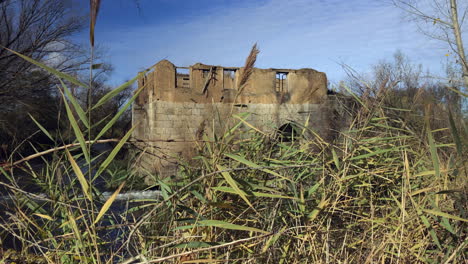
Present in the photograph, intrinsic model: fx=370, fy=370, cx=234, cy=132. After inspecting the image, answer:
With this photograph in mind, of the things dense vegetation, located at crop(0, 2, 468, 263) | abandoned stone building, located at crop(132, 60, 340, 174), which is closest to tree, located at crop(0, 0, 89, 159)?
abandoned stone building, located at crop(132, 60, 340, 174)

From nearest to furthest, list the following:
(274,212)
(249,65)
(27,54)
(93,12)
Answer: (93,12), (274,212), (249,65), (27,54)

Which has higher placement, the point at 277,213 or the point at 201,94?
the point at 201,94

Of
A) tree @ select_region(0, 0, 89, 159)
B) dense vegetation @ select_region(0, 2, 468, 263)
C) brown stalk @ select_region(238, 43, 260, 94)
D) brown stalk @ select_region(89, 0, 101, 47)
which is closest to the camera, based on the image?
brown stalk @ select_region(89, 0, 101, 47)

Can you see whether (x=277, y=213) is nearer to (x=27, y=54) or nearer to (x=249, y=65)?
(x=249, y=65)

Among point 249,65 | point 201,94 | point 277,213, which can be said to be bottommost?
point 277,213

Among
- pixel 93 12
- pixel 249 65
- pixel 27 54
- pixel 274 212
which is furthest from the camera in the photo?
pixel 27 54

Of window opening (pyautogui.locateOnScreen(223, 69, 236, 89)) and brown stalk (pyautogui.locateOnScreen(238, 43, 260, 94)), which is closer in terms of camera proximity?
brown stalk (pyautogui.locateOnScreen(238, 43, 260, 94))

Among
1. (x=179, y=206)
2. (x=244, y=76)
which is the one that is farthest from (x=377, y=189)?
(x=179, y=206)

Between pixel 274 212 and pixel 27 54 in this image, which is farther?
pixel 27 54

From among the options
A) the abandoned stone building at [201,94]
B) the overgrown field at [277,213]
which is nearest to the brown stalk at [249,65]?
the overgrown field at [277,213]

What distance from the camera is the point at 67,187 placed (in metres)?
1.47

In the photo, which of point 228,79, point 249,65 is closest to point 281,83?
point 228,79

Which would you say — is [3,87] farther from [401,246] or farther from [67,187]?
[401,246]

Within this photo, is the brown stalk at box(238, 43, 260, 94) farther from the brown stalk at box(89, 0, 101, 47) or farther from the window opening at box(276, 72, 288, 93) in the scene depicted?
the window opening at box(276, 72, 288, 93)
